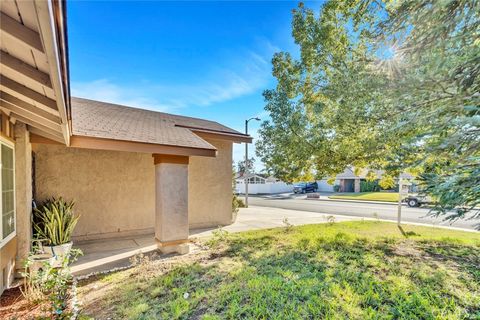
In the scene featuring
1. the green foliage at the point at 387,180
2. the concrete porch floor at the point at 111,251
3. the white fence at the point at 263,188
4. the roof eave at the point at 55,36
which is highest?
the roof eave at the point at 55,36

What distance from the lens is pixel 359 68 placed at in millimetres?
7137

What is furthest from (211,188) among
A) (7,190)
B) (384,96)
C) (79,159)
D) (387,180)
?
(387,180)

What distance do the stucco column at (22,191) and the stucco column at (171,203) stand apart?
2694mm

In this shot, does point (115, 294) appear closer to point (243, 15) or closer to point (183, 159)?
point (183, 159)

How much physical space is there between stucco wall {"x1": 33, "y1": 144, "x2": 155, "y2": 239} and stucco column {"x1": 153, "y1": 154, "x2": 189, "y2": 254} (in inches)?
98.0

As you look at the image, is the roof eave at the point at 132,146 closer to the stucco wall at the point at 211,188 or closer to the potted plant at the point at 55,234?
the potted plant at the point at 55,234

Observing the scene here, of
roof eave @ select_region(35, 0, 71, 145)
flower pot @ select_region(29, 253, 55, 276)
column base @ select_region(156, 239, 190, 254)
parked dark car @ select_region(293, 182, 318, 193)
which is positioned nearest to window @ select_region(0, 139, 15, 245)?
flower pot @ select_region(29, 253, 55, 276)

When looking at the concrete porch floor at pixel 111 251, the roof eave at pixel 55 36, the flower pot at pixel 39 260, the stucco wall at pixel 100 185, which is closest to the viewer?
the roof eave at pixel 55 36

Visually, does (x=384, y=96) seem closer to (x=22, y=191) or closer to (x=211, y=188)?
(x=211, y=188)

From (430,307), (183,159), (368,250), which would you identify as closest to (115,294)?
(183,159)

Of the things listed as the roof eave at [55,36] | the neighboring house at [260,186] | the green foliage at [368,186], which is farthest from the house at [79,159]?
the green foliage at [368,186]

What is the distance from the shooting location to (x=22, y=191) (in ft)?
16.6

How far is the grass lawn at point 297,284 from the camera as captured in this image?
373 cm

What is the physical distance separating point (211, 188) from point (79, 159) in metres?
4.85
